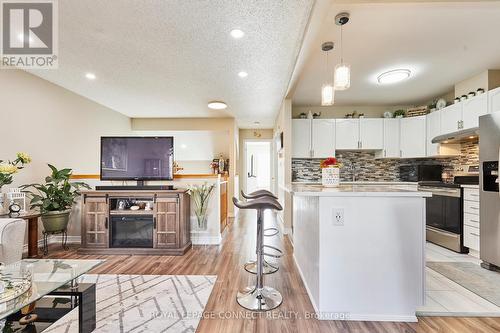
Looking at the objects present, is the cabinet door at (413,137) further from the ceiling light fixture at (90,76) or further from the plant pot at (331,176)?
the ceiling light fixture at (90,76)

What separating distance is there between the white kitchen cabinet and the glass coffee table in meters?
5.04

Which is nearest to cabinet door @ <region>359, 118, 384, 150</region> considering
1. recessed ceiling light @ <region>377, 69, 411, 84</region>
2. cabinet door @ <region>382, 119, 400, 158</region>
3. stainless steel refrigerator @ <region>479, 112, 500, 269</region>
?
cabinet door @ <region>382, 119, 400, 158</region>

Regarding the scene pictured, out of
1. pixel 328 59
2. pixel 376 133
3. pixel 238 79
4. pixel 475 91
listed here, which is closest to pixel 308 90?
pixel 328 59

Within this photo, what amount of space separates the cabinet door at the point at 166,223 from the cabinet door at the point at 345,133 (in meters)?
3.39

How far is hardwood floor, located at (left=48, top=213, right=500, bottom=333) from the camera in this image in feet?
5.50

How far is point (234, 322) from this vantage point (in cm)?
173

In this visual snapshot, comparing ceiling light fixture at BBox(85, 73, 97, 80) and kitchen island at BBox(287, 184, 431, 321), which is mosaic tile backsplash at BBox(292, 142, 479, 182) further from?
ceiling light fixture at BBox(85, 73, 97, 80)

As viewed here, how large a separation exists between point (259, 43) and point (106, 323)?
2.82 metres

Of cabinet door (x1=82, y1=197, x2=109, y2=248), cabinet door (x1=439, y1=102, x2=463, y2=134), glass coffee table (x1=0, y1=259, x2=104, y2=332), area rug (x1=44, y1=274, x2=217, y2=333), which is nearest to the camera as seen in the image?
glass coffee table (x1=0, y1=259, x2=104, y2=332)

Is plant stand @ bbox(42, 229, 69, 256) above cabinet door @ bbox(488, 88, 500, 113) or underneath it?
underneath

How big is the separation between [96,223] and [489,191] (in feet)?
16.7

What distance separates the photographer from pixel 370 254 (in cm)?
175

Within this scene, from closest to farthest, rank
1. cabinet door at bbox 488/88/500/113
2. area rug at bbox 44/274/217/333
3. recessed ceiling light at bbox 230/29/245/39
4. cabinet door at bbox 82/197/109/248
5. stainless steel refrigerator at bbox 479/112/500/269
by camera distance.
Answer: area rug at bbox 44/274/217/333 < recessed ceiling light at bbox 230/29/245/39 < stainless steel refrigerator at bbox 479/112/500/269 < cabinet door at bbox 488/88/500/113 < cabinet door at bbox 82/197/109/248

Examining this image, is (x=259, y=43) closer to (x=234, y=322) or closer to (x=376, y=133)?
(x=234, y=322)
